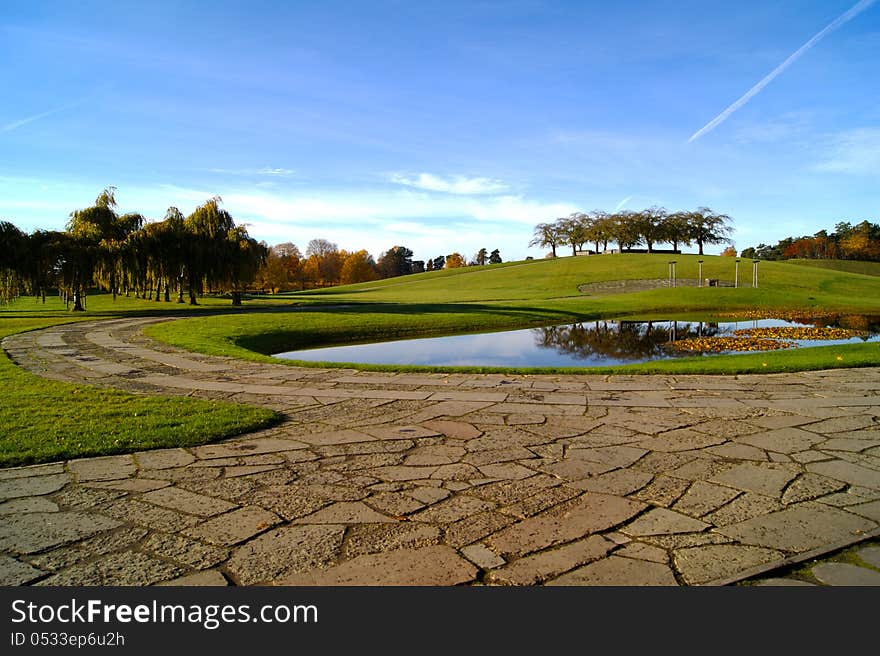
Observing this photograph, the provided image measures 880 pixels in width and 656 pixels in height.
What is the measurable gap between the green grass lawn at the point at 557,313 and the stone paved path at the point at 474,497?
329 cm

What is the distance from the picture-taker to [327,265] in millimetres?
89062

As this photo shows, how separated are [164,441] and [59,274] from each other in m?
22.9

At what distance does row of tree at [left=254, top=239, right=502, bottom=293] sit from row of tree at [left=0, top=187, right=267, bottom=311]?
53.0 feet

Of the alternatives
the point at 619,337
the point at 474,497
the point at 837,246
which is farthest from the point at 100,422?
the point at 837,246

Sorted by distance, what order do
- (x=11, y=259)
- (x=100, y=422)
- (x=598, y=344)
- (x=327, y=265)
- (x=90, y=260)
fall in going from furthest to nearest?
(x=327, y=265) < (x=90, y=260) < (x=11, y=259) < (x=598, y=344) < (x=100, y=422)

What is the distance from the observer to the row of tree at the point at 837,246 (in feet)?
272

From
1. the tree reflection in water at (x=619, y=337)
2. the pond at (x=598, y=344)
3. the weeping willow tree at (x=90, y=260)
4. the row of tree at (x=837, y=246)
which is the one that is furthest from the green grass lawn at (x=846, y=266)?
the weeping willow tree at (x=90, y=260)

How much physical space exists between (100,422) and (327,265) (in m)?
85.8

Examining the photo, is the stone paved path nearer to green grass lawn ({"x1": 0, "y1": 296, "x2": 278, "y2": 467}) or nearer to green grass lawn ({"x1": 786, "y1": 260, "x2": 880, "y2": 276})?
green grass lawn ({"x1": 0, "y1": 296, "x2": 278, "y2": 467})

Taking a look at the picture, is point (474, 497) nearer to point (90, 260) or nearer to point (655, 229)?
point (90, 260)

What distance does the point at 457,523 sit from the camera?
10.0 feet

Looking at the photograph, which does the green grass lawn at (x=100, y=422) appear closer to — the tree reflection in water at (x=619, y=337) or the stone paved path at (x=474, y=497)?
the stone paved path at (x=474, y=497)

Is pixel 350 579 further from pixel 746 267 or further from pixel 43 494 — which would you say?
pixel 746 267

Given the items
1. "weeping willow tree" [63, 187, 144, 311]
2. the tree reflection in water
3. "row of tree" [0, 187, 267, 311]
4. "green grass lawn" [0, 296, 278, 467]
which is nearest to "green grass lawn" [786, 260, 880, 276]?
the tree reflection in water
